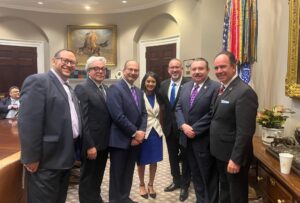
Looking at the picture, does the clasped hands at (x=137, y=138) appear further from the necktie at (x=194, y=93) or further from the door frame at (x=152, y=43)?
the door frame at (x=152, y=43)

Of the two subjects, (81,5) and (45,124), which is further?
(81,5)

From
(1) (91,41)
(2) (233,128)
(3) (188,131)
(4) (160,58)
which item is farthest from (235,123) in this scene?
(1) (91,41)

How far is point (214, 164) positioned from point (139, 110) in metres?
0.84

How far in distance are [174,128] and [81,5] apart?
516cm

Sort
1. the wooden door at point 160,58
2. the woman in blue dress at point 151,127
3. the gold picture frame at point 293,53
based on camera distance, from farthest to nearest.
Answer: the wooden door at point 160,58
the woman in blue dress at point 151,127
the gold picture frame at point 293,53

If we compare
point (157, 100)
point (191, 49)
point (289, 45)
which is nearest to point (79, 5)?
point (191, 49)

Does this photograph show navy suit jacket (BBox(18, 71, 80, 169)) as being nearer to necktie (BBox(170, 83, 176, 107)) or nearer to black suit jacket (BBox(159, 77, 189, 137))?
black suit jacket (BBox(159, 77, 189, 137))

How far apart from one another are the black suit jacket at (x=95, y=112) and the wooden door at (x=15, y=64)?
5.54m

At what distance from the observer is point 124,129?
254cm

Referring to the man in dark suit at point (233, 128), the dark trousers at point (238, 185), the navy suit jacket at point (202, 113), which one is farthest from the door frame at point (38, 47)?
the dark trousers at point (238, 185)

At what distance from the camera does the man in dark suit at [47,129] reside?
174 centimetres

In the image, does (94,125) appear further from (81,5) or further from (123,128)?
(81,5)

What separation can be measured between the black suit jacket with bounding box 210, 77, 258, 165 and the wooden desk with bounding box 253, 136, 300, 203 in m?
0.16

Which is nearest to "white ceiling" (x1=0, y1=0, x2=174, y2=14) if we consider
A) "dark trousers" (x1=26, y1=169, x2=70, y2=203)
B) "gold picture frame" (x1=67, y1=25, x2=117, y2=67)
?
"gold picture frame" (x1=67, y1=25, x2=117, y2=67)
